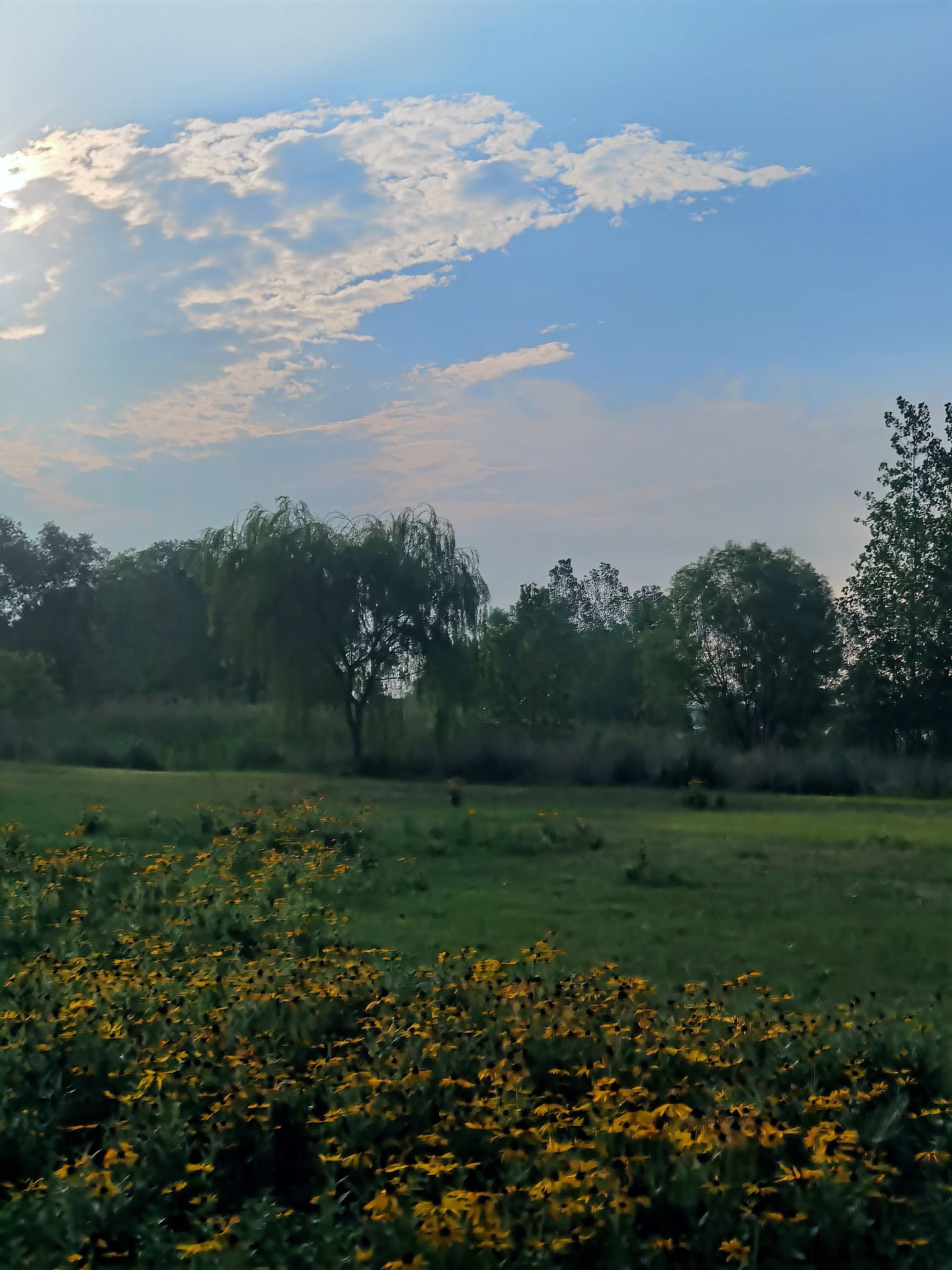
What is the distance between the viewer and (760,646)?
149 feet

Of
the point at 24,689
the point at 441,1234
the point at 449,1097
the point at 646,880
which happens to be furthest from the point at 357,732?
the point at 441,1234

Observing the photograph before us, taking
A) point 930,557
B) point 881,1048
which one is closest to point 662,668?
point 930,557

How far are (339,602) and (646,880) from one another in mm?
20268

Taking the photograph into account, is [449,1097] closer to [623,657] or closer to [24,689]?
[24,689]

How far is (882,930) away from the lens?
9.85m

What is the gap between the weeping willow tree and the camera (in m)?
31.0

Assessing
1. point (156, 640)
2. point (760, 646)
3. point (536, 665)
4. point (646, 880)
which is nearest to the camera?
point (646, 880)

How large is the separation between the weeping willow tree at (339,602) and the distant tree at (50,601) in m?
35.1

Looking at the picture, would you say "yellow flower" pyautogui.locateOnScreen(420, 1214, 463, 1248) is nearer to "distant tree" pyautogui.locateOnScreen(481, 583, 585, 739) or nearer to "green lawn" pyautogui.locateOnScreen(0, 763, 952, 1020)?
"green lawn" pyautogui.locateOnScreen(0, 763, 952, 1020)

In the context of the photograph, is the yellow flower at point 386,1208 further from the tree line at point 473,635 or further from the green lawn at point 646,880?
the tree line at point 473,635

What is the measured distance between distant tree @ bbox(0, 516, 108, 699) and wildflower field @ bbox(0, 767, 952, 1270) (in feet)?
189

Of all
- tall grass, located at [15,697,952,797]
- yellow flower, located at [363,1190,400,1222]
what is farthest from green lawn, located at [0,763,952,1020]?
tall grass, located at [15,697,952,797]

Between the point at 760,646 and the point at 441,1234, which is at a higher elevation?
the point at 760,646

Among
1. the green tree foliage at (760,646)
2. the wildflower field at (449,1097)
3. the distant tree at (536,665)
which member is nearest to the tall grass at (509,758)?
the green tree foliage at (760,646)
